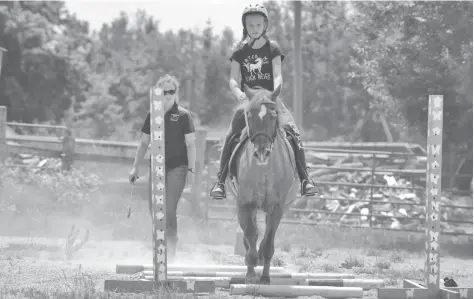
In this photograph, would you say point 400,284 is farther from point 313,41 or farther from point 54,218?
point 313,41

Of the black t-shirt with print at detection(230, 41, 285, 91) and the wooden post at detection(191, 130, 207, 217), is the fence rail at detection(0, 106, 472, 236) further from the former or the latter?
the black t-shirt with print at detection(230, 41, 285, 91)

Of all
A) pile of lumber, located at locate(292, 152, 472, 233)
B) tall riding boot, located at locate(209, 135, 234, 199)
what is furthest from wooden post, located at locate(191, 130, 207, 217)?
tall riding boot, located at locate(209, 135, 234, 199)

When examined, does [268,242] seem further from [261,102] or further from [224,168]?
[261,102]

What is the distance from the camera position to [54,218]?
15484 millimetres

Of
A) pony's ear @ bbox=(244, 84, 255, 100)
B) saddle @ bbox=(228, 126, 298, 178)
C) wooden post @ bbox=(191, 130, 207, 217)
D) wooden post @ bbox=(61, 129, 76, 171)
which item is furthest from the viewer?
wooden post @ bbox=(61, 129, 76, 171)

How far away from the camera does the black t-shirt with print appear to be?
8688 mm

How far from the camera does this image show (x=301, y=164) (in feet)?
28.8

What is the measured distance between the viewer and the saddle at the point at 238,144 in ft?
27.6

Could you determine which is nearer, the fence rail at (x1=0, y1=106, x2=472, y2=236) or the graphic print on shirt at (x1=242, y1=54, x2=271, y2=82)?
the graphic print on shirt at (x1=242, y1=54, x2=271, y2=82)

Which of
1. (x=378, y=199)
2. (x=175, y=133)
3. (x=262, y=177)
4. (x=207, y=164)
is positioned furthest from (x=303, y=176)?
(x=378, y=199)

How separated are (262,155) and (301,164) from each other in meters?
1.34

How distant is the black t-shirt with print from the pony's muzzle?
1344 millimetres

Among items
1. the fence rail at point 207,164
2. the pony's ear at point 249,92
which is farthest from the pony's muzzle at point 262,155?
the fence rail at point 207,164

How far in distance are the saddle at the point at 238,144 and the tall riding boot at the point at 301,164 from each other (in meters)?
0.01
